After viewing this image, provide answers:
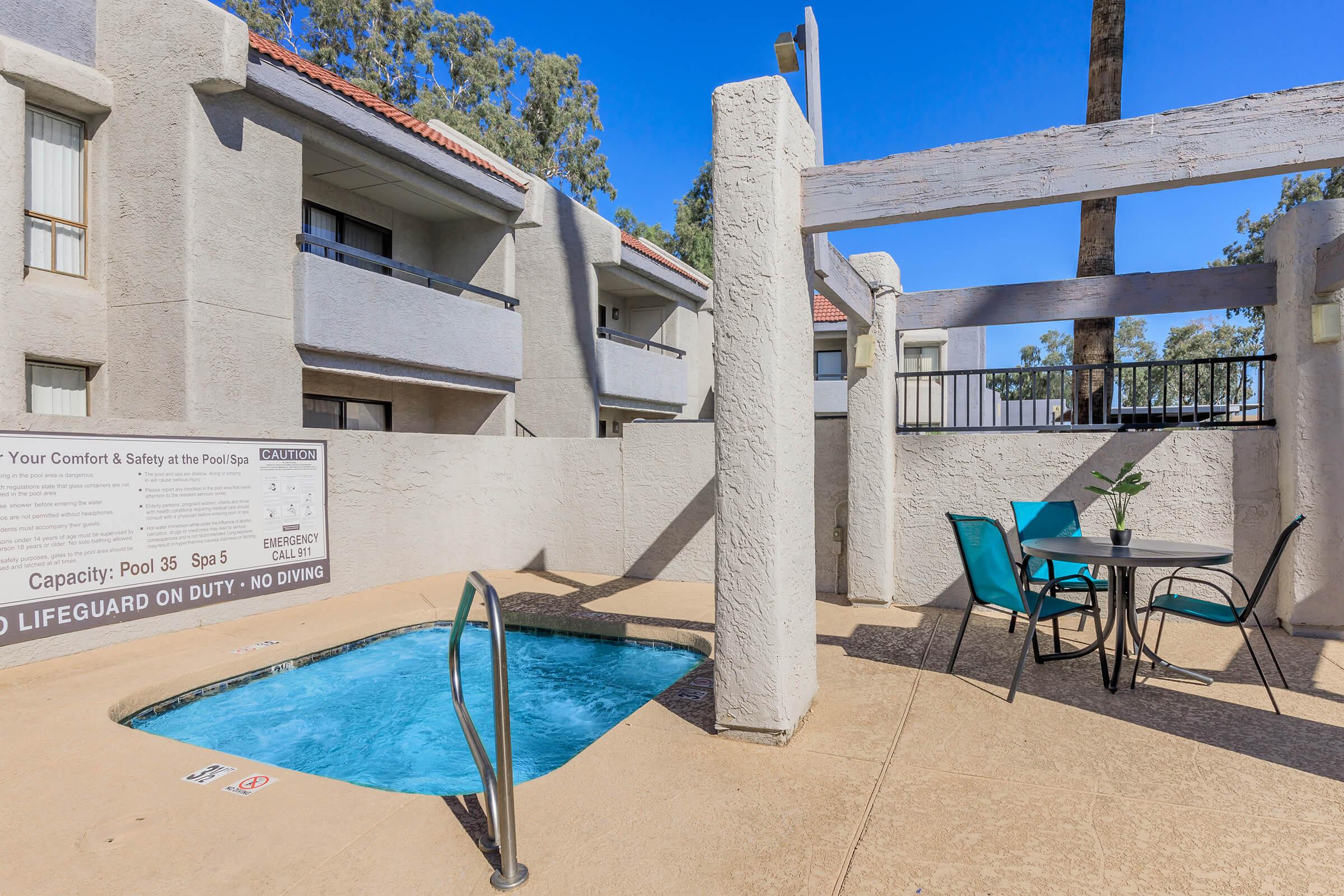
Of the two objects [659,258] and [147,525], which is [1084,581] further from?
[659,258]

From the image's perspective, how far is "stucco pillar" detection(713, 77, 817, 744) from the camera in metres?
3.71

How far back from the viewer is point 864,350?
702cm

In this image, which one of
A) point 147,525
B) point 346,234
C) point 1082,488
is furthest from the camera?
point 346,234

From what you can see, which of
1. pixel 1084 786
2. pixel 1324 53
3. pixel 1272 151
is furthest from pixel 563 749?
pixel 1324 53

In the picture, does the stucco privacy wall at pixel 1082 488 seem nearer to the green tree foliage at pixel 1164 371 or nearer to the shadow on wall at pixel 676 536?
the green tree foliage at pixel 1164 371

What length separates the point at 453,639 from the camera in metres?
3.27

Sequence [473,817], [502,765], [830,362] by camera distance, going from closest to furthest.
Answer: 1. [502,765]
2. [473,817]
3. [830,362]

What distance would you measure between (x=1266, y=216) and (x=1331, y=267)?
1116 inches

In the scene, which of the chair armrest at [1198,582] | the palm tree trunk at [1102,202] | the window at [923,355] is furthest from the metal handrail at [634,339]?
the chair armrest at [1198,582]

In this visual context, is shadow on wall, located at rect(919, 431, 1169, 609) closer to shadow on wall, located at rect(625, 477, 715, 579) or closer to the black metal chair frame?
the black metal chair frame

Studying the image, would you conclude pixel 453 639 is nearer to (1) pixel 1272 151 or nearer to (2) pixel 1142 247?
(1) pixel 1272 151

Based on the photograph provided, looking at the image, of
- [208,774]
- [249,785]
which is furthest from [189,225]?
[249,785]

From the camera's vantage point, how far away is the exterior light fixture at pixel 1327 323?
18.8 ft

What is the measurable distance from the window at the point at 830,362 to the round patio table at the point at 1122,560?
16.3 meters
